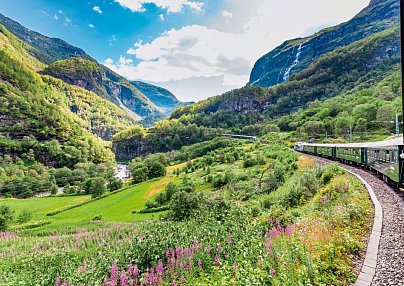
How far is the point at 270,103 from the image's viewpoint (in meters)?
192

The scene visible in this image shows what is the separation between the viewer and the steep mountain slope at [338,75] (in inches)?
5876

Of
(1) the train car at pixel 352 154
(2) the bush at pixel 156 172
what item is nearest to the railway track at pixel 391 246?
(1) the train car at pixel 352 154

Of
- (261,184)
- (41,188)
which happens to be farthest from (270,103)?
(261,184)

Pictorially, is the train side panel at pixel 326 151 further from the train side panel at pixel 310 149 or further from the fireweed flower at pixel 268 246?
the fireweed flower at pixel 268 246

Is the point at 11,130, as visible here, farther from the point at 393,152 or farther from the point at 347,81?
the point at 347,81

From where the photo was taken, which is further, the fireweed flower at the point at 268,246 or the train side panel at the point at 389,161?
the train side panel at the point at 389,161

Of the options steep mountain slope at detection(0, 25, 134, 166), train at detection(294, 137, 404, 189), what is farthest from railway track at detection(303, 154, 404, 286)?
steep mountain slope at detection(0, 25, 134, 166)

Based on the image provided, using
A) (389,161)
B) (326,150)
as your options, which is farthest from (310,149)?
(389,161)

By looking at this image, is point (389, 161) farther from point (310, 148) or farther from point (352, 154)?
point (310, 148)

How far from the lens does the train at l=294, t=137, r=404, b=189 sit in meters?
16.1

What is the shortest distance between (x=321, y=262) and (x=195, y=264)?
12.1ft

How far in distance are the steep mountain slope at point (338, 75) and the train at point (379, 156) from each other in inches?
4751

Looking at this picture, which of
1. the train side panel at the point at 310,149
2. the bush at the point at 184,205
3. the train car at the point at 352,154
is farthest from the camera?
the train side panel at the point at 310,149

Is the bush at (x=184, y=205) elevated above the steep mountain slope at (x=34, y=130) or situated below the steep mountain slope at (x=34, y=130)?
below
